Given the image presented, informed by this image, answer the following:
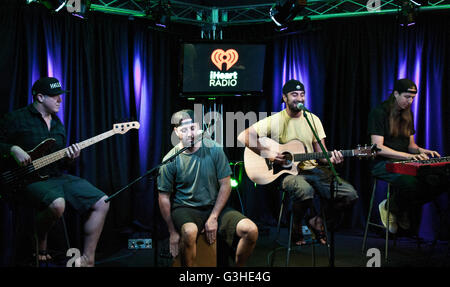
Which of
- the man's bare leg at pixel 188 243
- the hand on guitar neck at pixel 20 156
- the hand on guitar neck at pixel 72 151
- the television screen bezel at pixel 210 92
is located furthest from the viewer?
the television screen bezel at pixel 210 92

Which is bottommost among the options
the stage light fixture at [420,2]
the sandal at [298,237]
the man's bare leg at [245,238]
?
the sandal at [298,237]

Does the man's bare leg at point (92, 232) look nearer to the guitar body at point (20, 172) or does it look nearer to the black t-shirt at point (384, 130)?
the guitar body at point (20, 172)

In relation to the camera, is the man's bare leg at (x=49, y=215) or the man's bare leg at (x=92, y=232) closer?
the man's bare leg at (x=49, y=215)

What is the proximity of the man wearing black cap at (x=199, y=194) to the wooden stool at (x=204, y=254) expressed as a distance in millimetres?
49

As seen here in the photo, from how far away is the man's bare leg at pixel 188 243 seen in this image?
3.29 m

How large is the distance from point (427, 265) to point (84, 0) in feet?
15.8

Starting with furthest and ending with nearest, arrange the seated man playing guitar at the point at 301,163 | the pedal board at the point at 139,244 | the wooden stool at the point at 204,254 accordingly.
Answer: the pedal board at the point at 139,244 < the seated man playing guitar at the point at 301,163 < the wooden stool at the point at 204,254

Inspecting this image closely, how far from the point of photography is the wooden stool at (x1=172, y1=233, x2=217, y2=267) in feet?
11.2

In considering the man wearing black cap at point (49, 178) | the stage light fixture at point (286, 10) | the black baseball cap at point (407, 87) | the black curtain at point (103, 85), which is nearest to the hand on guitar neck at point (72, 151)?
the man wearing black cap at point (49, 178)

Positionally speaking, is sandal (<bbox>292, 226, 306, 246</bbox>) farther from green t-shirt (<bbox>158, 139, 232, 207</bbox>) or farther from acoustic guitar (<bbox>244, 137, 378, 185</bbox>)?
green t-shirt (<bbox>158, 139, 232, 207</bbox>)

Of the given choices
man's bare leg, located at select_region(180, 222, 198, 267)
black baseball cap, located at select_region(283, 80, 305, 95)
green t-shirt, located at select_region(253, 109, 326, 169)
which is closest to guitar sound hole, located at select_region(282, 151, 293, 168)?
green t-shirt, located at select_region(253, 109, 326, 169)

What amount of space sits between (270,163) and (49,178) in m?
2.38

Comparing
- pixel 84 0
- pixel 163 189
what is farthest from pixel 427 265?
pixel 84 0

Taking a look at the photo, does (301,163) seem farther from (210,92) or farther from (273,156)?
(210,92)
